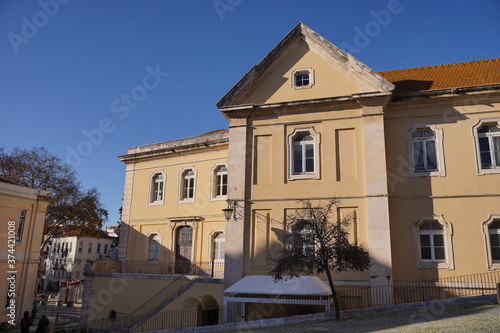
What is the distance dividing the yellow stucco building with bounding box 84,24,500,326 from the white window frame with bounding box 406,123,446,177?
40 mm

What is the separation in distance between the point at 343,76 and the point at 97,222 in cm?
2164

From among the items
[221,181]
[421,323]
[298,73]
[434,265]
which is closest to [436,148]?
[434,265]

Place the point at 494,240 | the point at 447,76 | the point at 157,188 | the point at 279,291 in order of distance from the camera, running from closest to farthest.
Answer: the point at 279,291 < the point at 494,240 < the point at 447,76 < the point at 157,188

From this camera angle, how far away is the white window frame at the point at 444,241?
48.1 ft

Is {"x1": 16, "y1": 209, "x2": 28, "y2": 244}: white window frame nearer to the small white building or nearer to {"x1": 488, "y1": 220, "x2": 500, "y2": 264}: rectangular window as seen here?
{"x1": 488, "y1": 220, "x2": 500, "y2": 264}: rectangular window

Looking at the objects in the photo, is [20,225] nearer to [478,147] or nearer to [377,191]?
[377,191]

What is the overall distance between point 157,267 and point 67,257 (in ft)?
133

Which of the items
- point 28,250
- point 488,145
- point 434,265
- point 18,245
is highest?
point 488,145

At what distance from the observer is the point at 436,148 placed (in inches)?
623

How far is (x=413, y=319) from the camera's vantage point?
38.4ft

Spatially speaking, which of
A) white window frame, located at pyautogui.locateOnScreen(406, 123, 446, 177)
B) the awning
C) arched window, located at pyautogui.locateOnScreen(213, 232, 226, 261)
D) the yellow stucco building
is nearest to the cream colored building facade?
the yellow stucco building

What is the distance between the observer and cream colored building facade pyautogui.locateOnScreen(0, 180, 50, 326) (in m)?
21.0

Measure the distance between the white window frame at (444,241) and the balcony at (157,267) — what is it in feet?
31.3

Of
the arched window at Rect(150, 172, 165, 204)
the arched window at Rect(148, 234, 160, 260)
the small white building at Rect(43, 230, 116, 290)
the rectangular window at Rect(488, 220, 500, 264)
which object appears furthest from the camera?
the small white building at Rect(43, 230, 116, 290)
